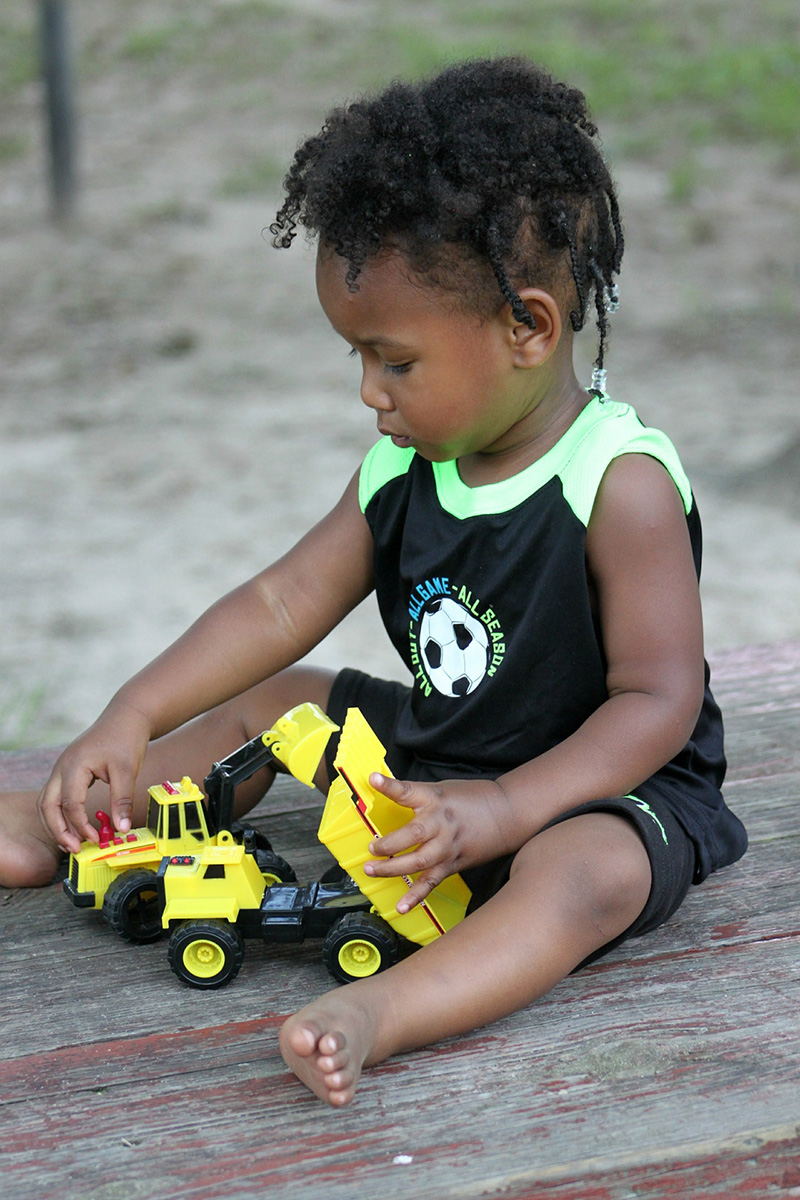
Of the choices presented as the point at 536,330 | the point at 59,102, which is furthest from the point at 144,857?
the point at 59,102

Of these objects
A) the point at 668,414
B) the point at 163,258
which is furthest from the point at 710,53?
the point at 668,414

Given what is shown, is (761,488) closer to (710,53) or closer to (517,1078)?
(517,1078)

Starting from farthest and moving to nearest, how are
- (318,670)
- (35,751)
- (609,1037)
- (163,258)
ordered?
(163,258) < (35,751) < (318,670) < (609,1037)

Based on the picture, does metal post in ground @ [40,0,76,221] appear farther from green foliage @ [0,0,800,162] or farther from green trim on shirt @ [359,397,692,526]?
green trim on shirt @ [359,397,692,526]

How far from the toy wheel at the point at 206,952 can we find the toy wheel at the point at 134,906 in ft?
0.38

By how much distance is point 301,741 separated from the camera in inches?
74.9

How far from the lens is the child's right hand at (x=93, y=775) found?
2.00 metres

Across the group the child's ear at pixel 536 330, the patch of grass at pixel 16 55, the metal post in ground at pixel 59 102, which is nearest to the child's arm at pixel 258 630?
the child's ear at pixel 536 330

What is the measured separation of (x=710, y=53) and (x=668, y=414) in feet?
24.7

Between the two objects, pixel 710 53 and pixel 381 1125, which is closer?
pixel 381 1125

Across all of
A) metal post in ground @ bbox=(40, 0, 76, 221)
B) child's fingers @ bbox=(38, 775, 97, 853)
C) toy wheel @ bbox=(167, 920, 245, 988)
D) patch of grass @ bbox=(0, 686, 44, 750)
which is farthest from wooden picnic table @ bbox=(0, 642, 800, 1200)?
metal post in ground @ bbox=(40, 0, 76, 221)

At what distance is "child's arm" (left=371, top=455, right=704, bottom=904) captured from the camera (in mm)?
1848

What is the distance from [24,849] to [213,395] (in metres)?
5.53

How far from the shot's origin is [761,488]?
19.9 feet
